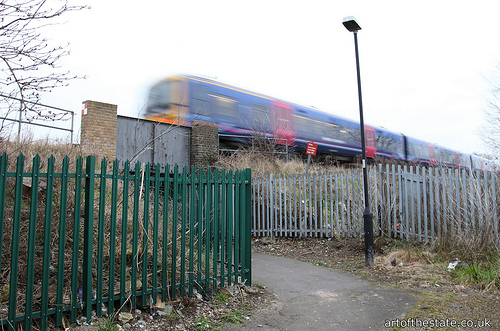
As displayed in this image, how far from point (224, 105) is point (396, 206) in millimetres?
8077

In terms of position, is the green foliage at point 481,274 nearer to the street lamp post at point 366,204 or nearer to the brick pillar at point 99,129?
the street lamp post at point 366,204

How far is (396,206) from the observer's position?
8.57 metres

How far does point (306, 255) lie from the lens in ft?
28.6

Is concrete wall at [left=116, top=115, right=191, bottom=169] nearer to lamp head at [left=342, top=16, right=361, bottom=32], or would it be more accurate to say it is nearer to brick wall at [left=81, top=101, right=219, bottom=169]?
brick wall at [left=81, top=101, right=219, bottom=169]

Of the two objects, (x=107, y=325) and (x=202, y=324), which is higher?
(x=107, y=325)

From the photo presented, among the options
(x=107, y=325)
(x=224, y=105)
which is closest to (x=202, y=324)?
(x=107, y=325)

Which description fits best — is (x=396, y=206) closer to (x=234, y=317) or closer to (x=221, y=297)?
(x=221, y=297)

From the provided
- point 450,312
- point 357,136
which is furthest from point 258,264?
point 357,136

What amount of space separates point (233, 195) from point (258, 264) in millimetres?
2920

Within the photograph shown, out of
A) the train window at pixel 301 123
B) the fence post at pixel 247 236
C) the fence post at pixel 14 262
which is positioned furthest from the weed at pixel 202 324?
the train window at pixel 301 123

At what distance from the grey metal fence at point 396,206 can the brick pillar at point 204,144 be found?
8.91 ft

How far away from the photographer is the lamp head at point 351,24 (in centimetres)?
760

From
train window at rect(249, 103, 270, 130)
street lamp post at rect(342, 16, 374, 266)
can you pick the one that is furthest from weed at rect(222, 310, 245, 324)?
train window at rect(249, 103, 270, 130)

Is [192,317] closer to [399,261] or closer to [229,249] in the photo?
[229,249]
